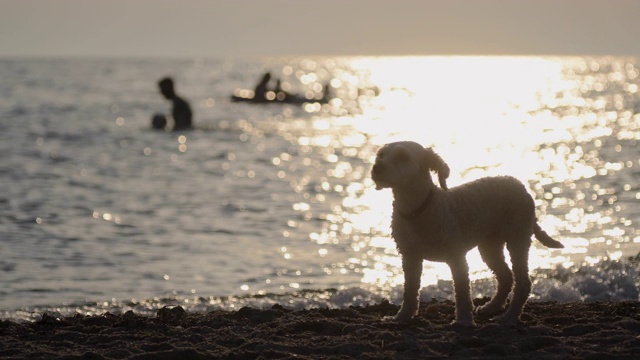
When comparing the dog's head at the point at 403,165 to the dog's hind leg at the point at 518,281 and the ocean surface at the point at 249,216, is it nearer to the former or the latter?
the dog's hind leg at the point at 518,281

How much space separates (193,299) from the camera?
527 inches

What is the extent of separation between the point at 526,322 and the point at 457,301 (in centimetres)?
77

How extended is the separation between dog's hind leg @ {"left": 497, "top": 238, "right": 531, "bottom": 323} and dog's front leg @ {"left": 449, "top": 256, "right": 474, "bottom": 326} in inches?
15.5

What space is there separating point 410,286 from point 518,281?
99 centimetres

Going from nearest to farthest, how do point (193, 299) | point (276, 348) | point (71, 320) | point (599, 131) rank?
point (276, 348) < point (71, 320) < point (193, 299) < point (599, 131)

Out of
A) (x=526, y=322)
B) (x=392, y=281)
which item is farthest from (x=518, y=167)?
(x=526, y=322)

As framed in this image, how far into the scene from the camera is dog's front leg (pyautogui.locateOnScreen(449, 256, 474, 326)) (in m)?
9.28

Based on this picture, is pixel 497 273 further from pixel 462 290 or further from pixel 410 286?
pixel 410 286

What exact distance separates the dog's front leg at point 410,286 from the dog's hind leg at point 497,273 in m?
0.80

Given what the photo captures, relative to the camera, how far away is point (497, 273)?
33.2 ft

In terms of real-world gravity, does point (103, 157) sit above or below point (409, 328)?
above

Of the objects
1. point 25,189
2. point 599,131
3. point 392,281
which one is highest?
point 599,131

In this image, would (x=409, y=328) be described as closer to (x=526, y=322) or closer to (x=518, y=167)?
(x=526, y=322)

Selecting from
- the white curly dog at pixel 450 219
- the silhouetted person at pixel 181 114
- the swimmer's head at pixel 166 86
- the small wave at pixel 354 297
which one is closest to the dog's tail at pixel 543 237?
the white curly dog at pixel 450 219
